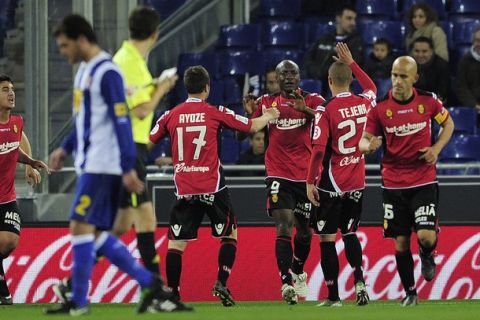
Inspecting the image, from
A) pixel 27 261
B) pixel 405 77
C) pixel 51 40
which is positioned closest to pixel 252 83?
pixel 51 40

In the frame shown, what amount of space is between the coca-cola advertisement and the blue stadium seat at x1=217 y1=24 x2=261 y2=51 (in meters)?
5.38

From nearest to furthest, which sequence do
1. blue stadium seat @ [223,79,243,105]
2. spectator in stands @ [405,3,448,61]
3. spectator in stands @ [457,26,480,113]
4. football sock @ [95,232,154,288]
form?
1. football sock @ [95,232,154,288]
2. spectator in stands @ [457,26,480,113]
3. spectator in stands @ [405,3,448,61]
4. blue stadium seat @ [223,79,243,105]

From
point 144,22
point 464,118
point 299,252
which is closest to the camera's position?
point 144,22

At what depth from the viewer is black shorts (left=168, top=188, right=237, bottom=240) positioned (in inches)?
489

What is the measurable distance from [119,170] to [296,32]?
409 inches

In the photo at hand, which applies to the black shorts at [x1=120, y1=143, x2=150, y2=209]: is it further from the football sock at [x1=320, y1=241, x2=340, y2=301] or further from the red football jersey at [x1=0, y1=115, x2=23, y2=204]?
the red football jersey at [x1=0, y1=115, x2=23, y2=204]

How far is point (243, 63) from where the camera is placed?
61.6ft

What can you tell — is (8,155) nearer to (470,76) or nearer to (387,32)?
(470,76)

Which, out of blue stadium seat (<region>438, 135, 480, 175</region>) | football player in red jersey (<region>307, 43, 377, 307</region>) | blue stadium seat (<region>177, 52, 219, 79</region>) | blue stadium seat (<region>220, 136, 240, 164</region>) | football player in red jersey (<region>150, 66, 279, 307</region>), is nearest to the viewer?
football player in red jersey (<region>307, 43, 377, 307</region>)

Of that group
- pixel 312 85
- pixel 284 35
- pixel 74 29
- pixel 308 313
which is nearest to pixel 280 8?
pixel 284 35

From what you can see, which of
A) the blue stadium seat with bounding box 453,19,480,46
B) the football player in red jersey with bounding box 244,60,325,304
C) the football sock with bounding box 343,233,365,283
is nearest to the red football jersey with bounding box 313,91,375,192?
the football player in red jersey with bounding box 244,60,325,304

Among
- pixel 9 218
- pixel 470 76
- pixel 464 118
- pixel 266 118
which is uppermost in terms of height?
pixel 470 76

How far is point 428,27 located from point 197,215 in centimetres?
625

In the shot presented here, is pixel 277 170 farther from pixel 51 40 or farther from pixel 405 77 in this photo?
pixel 51 40
